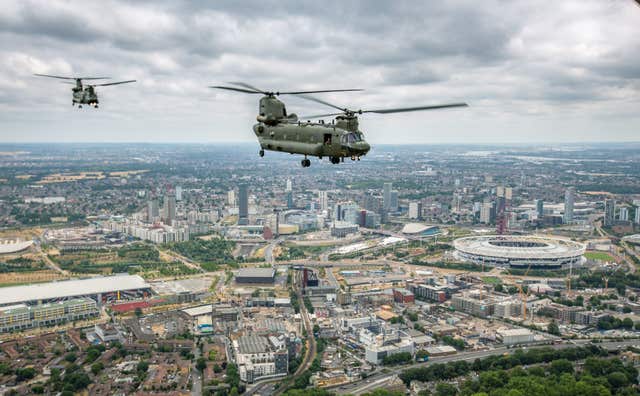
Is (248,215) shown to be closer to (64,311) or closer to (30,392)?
(64,311)

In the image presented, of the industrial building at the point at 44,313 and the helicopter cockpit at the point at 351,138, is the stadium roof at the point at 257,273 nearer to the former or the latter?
the industrial building at the point at 44,313

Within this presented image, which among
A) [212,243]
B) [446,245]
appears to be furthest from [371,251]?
[212,243]

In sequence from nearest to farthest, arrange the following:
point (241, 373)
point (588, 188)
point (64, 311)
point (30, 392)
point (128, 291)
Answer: point (30, 392)
point (241, 373)
point (64, 311)
point (128, 291)
point (588, 188)

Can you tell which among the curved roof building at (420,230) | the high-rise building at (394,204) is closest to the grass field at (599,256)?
the curved roof building at (420,230)

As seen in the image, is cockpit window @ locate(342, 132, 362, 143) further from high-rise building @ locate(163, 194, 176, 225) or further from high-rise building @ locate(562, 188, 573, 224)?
high-rise building @ locate(562, 188, 573, 224)

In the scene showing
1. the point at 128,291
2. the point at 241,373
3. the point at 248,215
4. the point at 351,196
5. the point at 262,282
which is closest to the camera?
the point at 241,373

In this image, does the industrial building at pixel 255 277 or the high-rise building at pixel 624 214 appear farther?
the high-rise building at pixel 624 214

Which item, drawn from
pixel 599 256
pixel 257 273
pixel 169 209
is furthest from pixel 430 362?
pixel 169 209
